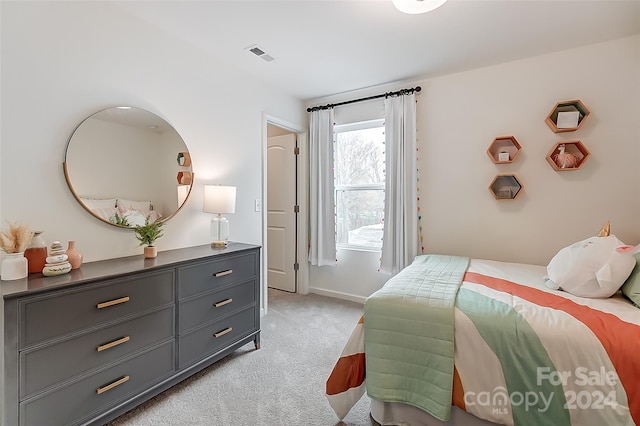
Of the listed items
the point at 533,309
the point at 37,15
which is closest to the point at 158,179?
the point at 37,15

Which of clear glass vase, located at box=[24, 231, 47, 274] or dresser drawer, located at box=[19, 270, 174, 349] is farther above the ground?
clear glass vase, located at box=[24, 231, 47, 274]

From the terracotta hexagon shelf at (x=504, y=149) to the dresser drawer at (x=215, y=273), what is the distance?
248cm

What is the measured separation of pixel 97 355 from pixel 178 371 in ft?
1.75

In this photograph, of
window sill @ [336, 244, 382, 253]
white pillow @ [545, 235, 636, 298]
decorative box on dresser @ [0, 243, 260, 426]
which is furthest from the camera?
window sill @ [336, 244, 382, 253]

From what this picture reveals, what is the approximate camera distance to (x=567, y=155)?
2.53 metres

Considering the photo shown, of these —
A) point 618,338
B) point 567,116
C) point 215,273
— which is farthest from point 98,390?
point 567,116

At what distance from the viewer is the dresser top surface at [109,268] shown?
4.29 ft

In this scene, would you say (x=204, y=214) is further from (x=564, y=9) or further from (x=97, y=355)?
(x=564, y=9)

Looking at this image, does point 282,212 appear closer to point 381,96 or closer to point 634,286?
point 381,96

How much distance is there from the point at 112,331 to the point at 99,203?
837mm

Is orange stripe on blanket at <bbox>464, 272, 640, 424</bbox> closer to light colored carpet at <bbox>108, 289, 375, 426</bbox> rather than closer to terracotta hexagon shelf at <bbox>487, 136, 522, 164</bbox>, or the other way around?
light colored carpet at <bbox>108, 289, 375, 426</bbox>

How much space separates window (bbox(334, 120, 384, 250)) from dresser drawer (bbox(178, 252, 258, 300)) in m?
1.59

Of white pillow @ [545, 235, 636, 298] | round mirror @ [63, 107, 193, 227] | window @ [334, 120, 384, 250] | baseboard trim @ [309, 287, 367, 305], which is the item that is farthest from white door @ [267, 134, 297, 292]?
white pillow @ [545, 235, 636, 298]

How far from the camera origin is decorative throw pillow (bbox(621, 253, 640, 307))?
4.96 feet
